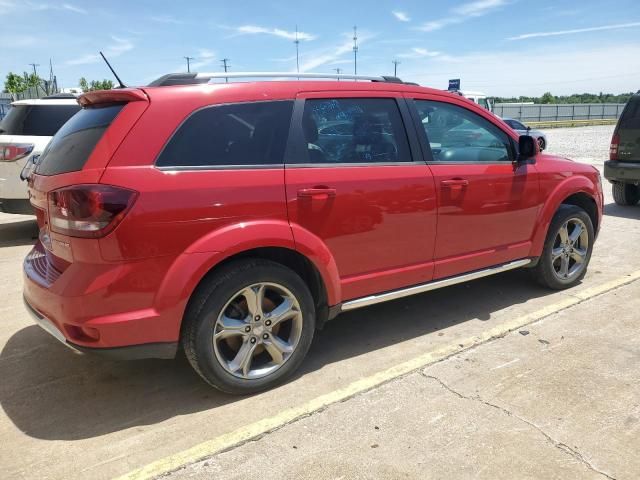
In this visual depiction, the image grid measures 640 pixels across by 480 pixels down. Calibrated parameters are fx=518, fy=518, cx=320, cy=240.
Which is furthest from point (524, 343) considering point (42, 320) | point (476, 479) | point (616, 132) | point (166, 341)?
point (616, 132)

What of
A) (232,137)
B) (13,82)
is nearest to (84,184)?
(232,137)

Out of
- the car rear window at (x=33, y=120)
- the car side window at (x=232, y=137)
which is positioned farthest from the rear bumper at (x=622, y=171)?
the car rear window at (x=33, y=120)

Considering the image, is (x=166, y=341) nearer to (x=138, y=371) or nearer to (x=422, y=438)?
A: (x=138, y=371)

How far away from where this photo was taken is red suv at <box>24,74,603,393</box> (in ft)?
8.55

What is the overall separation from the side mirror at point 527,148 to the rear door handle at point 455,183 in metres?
0.76

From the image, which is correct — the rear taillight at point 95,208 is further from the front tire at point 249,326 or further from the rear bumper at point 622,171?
the rear bumper at point 622,171

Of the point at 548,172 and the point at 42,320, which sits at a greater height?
the point at 548,172

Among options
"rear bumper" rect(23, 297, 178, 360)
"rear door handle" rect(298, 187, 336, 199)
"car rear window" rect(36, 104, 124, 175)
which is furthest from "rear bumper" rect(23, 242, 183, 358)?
"rear door handle" rect(298, 187, 336, 199)

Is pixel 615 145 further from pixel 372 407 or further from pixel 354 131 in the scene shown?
pixel 372 407

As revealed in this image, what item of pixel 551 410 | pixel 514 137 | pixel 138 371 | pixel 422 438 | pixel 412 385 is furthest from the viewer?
pixel 514 137

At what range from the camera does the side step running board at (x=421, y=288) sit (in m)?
3.45

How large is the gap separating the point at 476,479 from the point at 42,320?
2.42 m

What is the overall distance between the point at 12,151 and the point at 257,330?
210 inches

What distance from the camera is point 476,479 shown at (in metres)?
2.34
